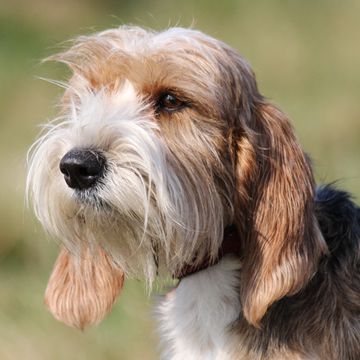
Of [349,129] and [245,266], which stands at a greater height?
[245,266]

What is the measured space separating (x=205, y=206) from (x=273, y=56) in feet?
26.3

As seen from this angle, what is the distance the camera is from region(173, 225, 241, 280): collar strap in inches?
167

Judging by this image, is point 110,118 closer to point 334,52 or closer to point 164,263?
point 164,263

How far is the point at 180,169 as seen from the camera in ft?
13.2

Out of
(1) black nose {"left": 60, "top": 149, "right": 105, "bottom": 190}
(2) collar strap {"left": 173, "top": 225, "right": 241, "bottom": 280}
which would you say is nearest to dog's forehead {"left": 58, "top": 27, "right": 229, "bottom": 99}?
(1) black nose {"left": 60, "top": 149, "right": 105, "bottom": 190}

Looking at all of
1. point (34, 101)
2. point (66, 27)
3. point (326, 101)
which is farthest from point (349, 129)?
point (66, 27)

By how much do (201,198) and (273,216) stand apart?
0.30m

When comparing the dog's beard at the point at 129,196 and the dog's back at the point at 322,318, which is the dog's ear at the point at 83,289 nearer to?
the dog's beard at the point at 129,196

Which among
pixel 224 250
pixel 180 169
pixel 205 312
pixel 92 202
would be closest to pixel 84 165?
pixel 92 202

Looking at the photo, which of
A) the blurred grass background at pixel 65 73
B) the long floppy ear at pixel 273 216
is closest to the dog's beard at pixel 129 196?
the long floppy ear at pixel 273 216

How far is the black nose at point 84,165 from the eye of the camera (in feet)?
12.5

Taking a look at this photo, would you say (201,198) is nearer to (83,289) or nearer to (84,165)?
(84,165)

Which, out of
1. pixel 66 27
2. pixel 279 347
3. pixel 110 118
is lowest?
pixel 66 27

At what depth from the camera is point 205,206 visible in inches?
159
